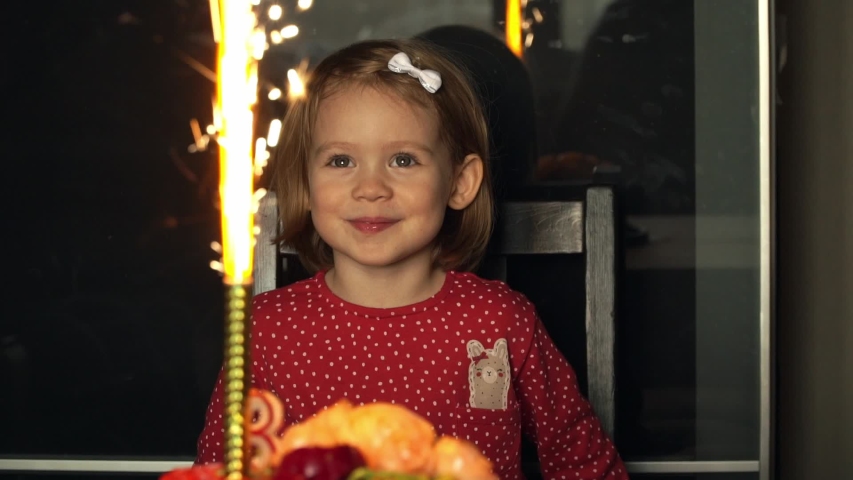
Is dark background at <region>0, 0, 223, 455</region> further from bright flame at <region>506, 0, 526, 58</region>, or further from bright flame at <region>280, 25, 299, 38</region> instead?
bright flame at <region>506, 0, 526, 58</region>

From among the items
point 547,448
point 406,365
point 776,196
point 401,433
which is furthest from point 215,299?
point 401,433

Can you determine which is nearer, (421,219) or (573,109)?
(421,219)

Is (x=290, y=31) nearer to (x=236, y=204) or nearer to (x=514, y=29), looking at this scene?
(x=514, y=29)

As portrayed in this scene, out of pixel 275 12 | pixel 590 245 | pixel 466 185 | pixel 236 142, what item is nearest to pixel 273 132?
pixel 275 12

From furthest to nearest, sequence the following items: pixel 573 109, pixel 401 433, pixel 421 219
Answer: pixel 573 109
pixel 421 219
pixel 401 433

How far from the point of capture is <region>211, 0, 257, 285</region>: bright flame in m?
0.37

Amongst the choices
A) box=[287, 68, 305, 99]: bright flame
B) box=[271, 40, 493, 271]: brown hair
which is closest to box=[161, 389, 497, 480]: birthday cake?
box=[271, 40, 493, 271]: brown hair

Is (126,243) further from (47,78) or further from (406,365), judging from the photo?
(406,365)

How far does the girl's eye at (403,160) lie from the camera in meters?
1.21

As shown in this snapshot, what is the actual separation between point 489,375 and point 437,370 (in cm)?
6

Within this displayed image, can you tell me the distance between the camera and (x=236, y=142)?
377 millimetres

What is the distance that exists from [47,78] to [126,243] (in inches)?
12.3

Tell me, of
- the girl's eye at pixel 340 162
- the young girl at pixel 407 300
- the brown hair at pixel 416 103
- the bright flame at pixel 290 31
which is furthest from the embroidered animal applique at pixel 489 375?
the bright flame at pixel 290 31

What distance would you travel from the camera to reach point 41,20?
5.62ft
